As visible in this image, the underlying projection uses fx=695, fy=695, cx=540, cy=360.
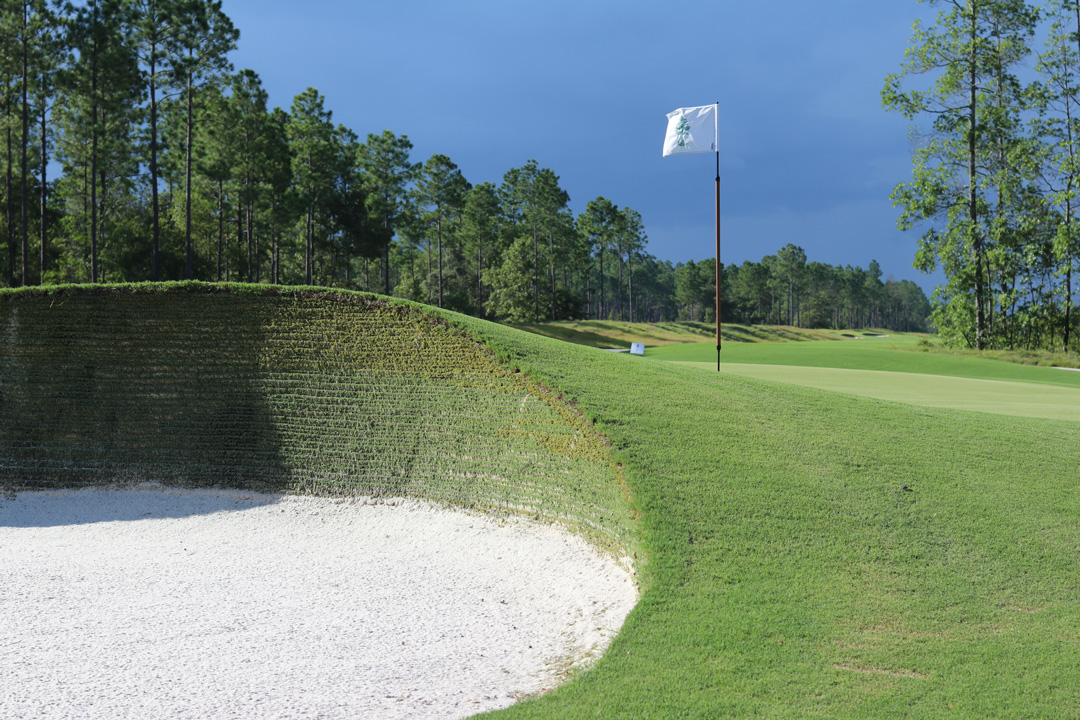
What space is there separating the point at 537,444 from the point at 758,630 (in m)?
3.29

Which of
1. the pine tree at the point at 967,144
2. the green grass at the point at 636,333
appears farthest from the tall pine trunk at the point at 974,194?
the green grass at the point at 636,333

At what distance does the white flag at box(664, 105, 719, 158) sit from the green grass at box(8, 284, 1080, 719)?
5468 mm

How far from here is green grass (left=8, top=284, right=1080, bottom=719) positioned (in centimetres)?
394

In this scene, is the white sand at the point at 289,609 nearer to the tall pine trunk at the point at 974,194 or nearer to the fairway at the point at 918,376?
the fairway at the point at 918,376

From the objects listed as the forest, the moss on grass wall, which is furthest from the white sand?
the forest

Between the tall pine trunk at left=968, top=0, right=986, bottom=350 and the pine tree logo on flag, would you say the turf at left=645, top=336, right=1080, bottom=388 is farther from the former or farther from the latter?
the pine tree logo on flag

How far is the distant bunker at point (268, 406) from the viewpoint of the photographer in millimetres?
7668

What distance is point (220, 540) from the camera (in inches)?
306

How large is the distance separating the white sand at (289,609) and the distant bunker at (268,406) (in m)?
0.25

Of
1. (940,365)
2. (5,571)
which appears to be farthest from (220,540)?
(940,365)

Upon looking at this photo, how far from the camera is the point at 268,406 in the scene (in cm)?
914

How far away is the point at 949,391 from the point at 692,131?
8.40 metres

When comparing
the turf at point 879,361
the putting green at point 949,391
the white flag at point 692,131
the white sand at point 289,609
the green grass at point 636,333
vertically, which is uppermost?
the white flag at point 692,131

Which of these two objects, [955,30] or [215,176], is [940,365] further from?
[215,176]
